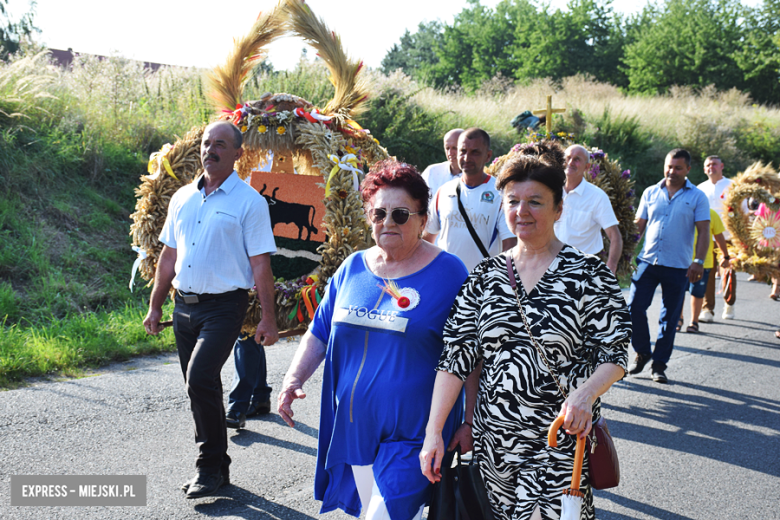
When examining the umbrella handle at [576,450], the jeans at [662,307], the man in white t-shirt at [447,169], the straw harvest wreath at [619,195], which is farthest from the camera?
the straw harvest wreath at [619,195]

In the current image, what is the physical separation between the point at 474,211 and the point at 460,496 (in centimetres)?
288

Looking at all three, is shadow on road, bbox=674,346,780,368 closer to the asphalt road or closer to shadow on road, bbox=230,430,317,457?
the asphalt road

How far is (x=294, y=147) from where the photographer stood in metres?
4.94

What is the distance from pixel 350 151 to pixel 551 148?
2.37m

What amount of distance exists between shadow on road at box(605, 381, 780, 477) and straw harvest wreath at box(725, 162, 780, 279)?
3.83 metres

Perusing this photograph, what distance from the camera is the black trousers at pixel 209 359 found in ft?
12.7

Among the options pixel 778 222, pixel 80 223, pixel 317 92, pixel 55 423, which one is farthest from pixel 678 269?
pixel 317 92

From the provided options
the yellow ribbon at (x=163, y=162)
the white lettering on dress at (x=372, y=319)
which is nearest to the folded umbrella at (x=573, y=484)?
the white lettering on dress at (x=372, y=319)

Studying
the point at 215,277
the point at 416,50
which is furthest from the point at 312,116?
the point at 416,50

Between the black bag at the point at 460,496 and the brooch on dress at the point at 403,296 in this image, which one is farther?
the brooch on dress at the point at 403,296

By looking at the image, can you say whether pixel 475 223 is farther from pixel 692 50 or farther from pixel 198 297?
pixel 692 50

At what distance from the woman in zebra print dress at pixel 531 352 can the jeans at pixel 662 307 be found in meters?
4.46

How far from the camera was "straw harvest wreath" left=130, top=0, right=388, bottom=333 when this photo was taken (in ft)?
15.3

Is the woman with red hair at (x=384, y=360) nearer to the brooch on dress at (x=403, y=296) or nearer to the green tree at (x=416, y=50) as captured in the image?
the brooch on dress at (x=403, y=296)
